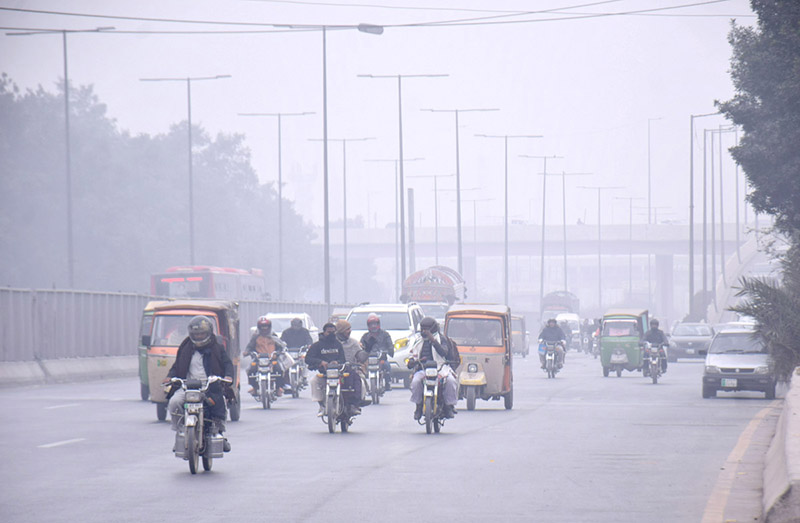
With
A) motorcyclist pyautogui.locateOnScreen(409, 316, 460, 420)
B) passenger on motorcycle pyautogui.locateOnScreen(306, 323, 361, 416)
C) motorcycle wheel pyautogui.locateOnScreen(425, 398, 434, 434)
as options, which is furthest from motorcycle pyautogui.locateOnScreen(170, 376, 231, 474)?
motorcyclist pyautogui.locateOnScreen(409, 316, 460, 420)

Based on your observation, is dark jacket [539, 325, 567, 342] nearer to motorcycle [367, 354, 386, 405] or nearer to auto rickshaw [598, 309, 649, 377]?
auto rickshaw [598, 309, 649, 377]

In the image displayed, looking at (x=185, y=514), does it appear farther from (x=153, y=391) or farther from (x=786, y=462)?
(x=153, y=391)

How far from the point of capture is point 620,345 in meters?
44.1

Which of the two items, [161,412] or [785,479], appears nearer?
[785,479]

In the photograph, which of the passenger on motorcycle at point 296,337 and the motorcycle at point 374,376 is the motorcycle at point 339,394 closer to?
the motorcycle at point 374,376

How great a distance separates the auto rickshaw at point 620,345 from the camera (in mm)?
43812

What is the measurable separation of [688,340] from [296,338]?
32.8 m

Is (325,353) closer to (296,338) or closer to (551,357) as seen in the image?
(296,338)

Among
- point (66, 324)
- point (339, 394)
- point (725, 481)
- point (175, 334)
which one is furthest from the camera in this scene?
point (66, 324)

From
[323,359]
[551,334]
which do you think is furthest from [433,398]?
[551,334]

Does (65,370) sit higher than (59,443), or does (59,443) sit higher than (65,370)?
(59,443)

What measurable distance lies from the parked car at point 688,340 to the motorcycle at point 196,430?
43840 millimetres

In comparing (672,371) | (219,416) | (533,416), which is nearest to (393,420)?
(533,416)

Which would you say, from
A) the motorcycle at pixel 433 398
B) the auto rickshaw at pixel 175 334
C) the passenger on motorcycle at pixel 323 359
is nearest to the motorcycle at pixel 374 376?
the auto rickshaw at pixel 175 334
